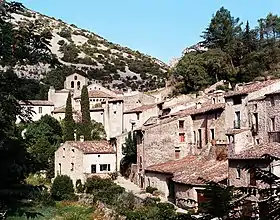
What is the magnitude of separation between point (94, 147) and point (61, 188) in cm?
617

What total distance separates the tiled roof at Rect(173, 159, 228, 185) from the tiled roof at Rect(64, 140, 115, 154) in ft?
44.8

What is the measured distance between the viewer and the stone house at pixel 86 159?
5075cm

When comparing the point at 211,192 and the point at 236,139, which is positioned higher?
the point at 236,139

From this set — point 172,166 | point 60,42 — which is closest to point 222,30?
point 172,166

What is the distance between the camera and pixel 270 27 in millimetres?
66875

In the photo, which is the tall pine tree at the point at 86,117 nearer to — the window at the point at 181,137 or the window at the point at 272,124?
the window at the point at 181,137

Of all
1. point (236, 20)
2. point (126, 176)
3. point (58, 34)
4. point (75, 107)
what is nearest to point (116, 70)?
point (58, 34)

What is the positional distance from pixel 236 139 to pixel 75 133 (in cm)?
3451

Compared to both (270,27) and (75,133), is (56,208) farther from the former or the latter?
(270,27)

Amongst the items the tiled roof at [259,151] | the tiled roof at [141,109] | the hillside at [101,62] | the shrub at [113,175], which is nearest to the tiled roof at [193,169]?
the tiled roof at [259,151]

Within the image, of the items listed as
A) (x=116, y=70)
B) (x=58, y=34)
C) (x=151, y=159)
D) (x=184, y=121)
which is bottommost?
(x=151, y=159)

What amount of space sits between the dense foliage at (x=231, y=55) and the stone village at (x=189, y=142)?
390 centimetres

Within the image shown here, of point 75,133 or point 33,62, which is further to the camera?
point 75,133

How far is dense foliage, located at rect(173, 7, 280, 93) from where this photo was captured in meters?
58.9
